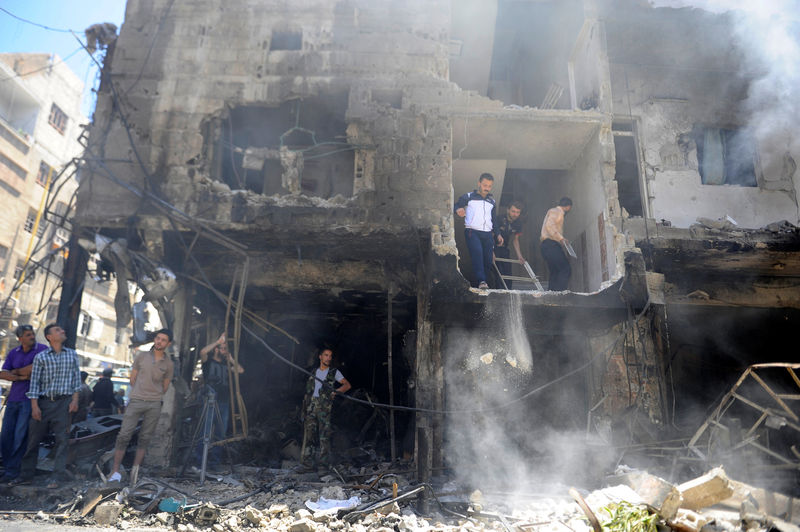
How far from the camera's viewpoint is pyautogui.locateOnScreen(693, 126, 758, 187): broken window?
10.1 metres

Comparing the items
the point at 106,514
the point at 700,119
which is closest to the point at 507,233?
the point at 700,119

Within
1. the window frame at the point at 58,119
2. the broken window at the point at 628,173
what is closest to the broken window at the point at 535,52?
the broken window at the point at 628,173

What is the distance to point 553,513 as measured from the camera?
19.4 feet

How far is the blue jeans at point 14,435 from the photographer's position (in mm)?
6621

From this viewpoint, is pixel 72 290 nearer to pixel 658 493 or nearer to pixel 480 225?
pixel 480 225

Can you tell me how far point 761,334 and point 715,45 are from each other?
606 centimetres

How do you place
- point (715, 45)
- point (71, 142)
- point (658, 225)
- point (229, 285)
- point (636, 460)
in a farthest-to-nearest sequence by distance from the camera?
Result: point (71, 142) → point (715, 45) → point (229, 285) → point (658, 225) → point (636, 460)

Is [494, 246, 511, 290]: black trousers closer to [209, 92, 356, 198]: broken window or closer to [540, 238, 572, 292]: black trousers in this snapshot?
[540, 238, 572, 292]: black trousers

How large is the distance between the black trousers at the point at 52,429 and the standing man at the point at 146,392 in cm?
82

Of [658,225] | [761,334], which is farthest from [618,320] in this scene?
[761,334]

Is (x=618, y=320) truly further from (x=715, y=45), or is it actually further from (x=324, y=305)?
(x=715, y=45)

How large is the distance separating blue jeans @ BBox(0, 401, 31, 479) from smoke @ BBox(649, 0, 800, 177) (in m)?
12.9

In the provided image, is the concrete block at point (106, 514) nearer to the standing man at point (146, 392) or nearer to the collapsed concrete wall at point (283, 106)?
the standing man at point (146, 392)

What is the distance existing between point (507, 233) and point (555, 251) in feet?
3.44
